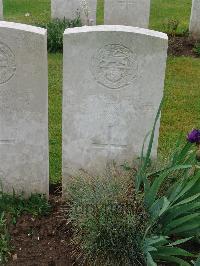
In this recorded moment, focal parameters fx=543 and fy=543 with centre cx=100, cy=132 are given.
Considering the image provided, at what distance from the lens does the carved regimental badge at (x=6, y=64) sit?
3688 millimetres

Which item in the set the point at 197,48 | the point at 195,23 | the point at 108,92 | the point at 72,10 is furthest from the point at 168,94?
the point at 108,92

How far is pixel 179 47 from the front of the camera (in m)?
8.29

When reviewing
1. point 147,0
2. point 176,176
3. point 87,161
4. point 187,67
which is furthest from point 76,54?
point 147,0

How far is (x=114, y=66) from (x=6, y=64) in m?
0.74

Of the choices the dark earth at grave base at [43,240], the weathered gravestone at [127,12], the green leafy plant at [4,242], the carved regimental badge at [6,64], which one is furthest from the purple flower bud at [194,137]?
the weathered gravestone at [127,12]

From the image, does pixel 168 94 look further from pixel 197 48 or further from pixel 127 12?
pixel 127 12

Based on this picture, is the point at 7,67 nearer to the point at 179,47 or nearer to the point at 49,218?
the point at 49,218

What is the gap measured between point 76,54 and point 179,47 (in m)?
4.84

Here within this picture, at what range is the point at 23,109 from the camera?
3.88 meters

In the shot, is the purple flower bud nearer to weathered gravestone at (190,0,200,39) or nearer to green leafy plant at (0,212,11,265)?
green leafy plant at (0,212,11,265)

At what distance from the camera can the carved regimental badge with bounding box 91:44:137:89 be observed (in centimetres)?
372

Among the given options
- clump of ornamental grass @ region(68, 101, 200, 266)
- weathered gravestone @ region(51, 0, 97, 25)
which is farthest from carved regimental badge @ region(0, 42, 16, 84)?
weathered gravestone @ region(51, 0, 97, 25)

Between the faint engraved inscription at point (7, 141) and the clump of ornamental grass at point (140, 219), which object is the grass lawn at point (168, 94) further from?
the clump of ornamental grass at point (140, 219)

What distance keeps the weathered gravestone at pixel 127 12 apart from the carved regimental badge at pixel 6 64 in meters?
4.75
